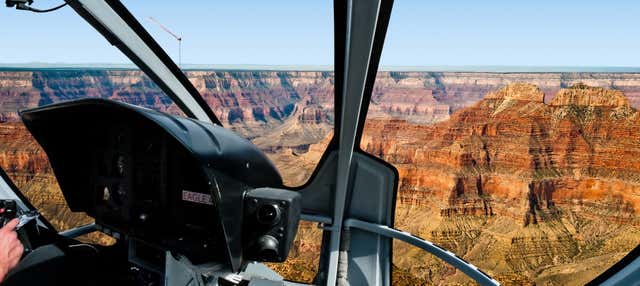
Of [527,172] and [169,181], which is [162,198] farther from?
[527,172]

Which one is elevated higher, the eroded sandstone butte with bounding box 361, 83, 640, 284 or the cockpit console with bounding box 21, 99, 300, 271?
the cockpit console with bounding box 21, 99, 300, 271

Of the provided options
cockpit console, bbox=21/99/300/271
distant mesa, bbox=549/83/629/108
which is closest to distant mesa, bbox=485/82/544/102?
distant mesa, bbox=549/83/629/108

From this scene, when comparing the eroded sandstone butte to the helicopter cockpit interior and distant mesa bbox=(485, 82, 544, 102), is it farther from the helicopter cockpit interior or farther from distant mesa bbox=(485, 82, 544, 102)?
the helicopter cockpit interior

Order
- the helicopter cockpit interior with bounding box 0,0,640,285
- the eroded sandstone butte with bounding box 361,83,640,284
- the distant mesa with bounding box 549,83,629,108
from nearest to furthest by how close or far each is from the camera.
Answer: the helicopter cockpit interior with bounding box 0,0,640,285
the eroded sandstone butte with bounding box 361,83,640,284
the distant mesa with bounding box 549,83,629,108

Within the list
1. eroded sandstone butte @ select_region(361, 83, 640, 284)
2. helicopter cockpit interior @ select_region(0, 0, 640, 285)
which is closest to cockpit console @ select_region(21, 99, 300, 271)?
helicopter cockpit interior @ select_region(0, 0, 640, 285)

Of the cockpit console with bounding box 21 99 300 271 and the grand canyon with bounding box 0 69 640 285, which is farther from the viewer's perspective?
the grand canyon with bounding box 0 69 640 285

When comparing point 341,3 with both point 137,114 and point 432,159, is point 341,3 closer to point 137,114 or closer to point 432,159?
point 137,114

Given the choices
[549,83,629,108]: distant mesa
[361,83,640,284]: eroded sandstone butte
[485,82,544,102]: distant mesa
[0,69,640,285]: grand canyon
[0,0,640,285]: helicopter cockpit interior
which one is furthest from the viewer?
[485,82,544,102]: distant mesa

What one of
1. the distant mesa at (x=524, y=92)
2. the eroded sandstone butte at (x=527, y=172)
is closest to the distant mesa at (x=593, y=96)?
the eroded sandstone butte at (x=527, y=172)

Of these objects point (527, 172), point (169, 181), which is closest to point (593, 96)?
point (527, 172)
